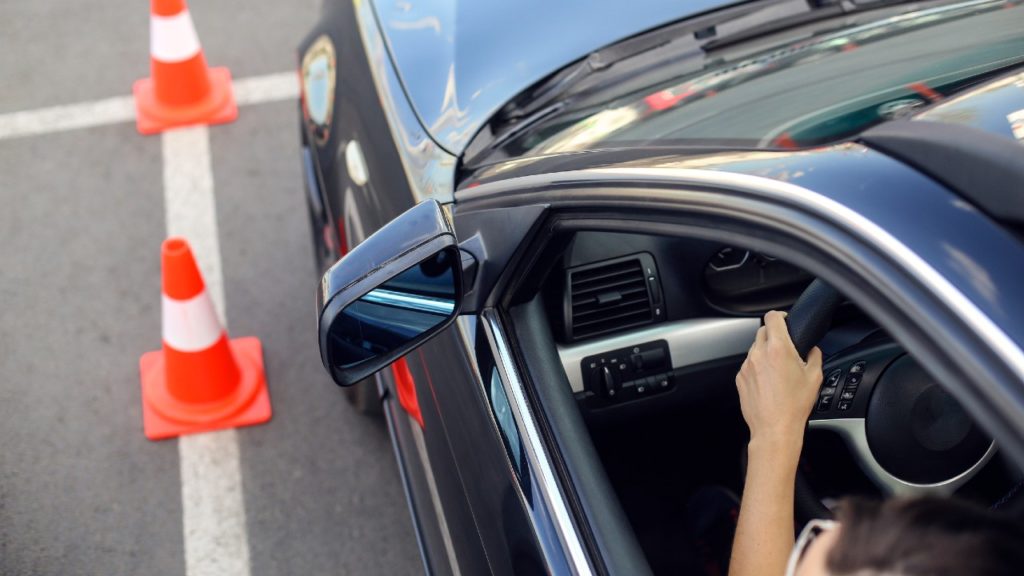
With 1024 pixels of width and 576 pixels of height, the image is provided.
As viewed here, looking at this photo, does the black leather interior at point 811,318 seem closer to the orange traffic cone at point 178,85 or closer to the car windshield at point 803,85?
the car windshield at point 803,85

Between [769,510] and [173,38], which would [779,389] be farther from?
[173,38]

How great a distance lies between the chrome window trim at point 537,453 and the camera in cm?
157

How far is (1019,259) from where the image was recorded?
1129mm

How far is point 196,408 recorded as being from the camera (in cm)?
342

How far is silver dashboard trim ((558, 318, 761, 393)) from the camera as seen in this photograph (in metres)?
2.24

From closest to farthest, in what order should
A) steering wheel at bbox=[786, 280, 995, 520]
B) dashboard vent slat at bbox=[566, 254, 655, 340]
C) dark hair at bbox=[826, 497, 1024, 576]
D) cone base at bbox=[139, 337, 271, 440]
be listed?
dark hair at bbox=[826, 497, 1024, 576]
steering wheel at bbox=[786, 280, 995, 520]
dashboard vent slat at bbox=[566, 254, 655, 340]
cone base at bbox=[139, 337, 271, 440]

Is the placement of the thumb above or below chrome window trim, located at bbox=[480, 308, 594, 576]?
above

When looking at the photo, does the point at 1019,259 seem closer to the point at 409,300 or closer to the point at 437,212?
the point at 437,212

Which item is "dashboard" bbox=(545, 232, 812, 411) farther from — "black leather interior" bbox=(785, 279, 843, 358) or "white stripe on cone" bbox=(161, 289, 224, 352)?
"white stripe on cone" bbox=(161, 289, 224, 352)

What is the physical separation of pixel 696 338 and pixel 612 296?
0.73 feet

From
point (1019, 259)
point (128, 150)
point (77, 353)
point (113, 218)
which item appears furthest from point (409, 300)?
point (128, 150)

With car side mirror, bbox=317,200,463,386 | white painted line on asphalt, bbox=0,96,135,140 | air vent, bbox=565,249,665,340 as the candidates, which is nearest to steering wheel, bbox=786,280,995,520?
air vent, bbox=565,249,665,340

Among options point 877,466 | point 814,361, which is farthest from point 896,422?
point 814,361

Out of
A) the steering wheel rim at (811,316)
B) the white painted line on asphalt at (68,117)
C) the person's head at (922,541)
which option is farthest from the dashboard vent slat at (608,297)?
the white painted line on asphalt at (68,117)
